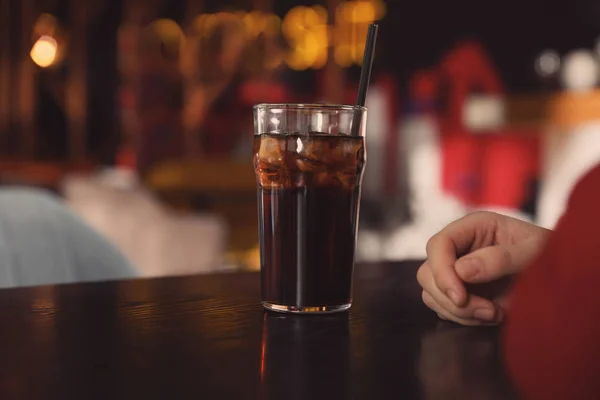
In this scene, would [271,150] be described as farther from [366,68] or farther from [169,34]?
[169,34]

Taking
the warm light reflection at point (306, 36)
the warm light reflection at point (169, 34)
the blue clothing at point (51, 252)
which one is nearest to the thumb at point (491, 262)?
the blue clothing at point (51, 252)

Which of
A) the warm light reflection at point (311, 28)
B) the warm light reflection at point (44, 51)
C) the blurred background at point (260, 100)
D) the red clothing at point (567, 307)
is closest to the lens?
the red clothing at point (567, 307)

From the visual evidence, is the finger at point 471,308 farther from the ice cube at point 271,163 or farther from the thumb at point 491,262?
the ice cube at point 271,163

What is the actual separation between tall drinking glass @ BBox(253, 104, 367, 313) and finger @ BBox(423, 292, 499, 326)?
2.5 inches

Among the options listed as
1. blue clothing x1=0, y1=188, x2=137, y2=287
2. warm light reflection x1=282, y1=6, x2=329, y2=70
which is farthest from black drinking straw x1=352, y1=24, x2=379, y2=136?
warm light reflection x1=282, y1=6, x2=329, y2=70

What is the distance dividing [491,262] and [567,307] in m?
0.22

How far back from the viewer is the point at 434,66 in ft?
18.7

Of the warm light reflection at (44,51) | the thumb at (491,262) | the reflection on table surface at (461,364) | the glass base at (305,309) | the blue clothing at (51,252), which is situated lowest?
the blue clothing at (51,252)

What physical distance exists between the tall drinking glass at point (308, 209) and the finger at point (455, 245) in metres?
0.08

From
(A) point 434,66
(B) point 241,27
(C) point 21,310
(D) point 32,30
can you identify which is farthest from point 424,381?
(D) point 32,30

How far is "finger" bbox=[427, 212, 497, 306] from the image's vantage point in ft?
1.83

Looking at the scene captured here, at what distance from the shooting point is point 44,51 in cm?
731

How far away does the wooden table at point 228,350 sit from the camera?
404mm

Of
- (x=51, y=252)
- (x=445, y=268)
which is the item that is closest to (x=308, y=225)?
(x=445, y=268)
